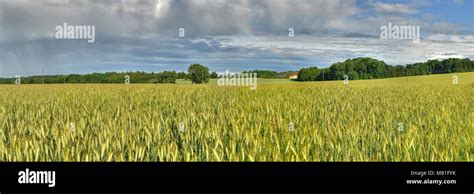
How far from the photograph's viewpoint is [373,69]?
721 inches

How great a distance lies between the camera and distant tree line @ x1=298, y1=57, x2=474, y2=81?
1578cm

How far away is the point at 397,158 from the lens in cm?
348

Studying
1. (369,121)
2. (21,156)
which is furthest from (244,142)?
(369,121)

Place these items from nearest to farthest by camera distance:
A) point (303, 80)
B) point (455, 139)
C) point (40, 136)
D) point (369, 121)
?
point (40, 136)
point (455, 139)
point (369, 121)
point (303, 80)

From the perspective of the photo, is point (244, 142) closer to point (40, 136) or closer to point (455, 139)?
point (40, 136)

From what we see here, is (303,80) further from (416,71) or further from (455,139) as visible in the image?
(455,139)

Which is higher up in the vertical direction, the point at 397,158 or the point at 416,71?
the point at 416,71

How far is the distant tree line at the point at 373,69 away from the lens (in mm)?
15779
